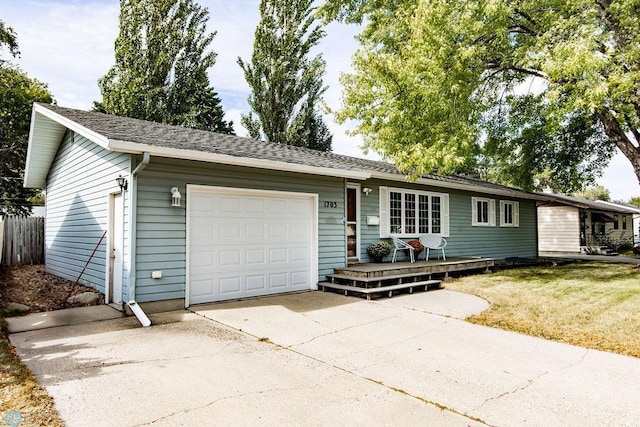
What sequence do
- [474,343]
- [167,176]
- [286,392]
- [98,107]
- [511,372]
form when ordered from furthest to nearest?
1. [98,107]
2. [167,176]
3. [474,343]
4. [511,372]
5. [286,392]

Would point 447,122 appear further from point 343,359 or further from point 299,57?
point 299,57

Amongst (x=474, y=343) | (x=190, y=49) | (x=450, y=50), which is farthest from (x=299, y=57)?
(x=474, y=343)

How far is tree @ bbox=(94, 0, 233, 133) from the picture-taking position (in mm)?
18953

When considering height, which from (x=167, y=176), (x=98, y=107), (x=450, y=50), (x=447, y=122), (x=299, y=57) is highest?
(x=299, y=57)

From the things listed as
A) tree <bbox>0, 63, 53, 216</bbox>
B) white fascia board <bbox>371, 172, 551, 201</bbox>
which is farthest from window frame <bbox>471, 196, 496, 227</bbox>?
tree <bbox>0, 63, 53, 216</bbox>

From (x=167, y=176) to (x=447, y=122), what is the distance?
6753 mm

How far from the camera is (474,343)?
4875 millimetres

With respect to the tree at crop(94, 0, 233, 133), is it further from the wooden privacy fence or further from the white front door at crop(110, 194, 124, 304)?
the white front door at crop(110, 194, 124, 304)

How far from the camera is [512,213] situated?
15.5 meters

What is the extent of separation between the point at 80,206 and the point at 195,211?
357cm

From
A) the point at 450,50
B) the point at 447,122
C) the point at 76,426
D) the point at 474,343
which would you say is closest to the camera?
the point at 76,426

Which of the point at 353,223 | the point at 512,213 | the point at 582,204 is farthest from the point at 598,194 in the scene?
the point at 353,223

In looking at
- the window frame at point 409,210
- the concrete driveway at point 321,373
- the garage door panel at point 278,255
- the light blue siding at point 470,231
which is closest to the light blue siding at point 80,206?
the concrete driveway at point 321,373

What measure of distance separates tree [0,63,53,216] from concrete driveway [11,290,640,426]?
62.7ft
